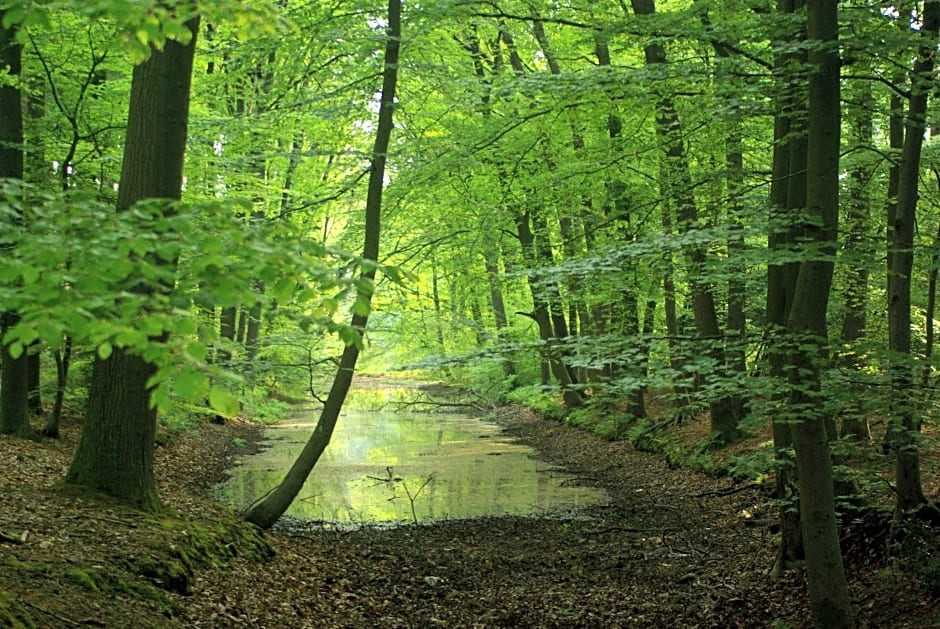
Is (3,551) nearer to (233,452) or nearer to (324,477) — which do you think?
(324,477)

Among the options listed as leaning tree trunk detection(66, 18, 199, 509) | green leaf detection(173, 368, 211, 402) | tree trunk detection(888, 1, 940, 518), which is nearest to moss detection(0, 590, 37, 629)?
leaning tree trunk detection(66, 18, 199, 509)

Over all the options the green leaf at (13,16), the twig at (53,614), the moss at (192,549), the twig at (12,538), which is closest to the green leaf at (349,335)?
the green leaf at (13,16)

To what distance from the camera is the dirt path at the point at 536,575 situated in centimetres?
656

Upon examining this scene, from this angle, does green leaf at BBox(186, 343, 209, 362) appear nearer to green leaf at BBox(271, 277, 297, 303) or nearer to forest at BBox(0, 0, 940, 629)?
forest at BBox(0, 0, 940, 629)

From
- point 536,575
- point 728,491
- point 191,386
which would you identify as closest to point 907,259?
point 536,575

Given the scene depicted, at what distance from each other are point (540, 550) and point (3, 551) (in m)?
5.75

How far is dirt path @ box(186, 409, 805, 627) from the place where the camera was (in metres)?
6.56

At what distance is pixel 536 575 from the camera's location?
8219 millimetres

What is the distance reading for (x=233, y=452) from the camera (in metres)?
16.1

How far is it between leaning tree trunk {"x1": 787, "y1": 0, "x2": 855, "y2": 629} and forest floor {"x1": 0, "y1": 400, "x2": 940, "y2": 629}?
1.98 ft

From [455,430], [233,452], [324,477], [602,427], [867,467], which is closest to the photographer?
[867,467]

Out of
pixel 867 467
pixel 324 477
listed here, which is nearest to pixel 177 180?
pixel 867 467

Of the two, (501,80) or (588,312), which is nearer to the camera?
(501,80)

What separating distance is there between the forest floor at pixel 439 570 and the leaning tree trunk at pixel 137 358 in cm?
33
